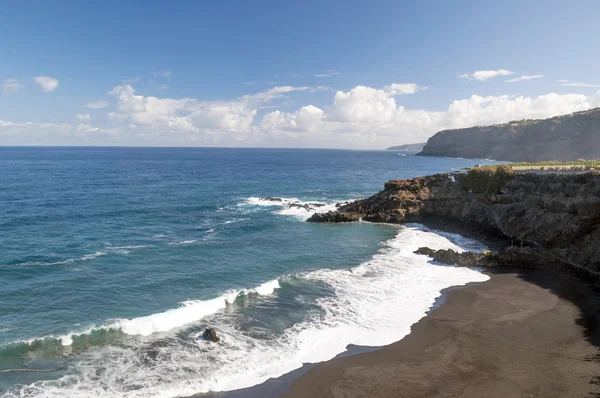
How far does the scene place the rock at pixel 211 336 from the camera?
19.0 metres

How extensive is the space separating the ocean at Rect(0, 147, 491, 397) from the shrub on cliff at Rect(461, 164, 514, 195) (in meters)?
8.28

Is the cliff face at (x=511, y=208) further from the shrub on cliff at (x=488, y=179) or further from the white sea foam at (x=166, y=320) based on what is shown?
the white sea foam at (x=166, y=320)

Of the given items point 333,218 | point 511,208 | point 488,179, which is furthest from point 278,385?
point 488,179

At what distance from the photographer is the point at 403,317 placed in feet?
72.5

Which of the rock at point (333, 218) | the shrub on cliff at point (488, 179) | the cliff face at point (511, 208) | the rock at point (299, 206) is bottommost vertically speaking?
the rock at point (333, 218)

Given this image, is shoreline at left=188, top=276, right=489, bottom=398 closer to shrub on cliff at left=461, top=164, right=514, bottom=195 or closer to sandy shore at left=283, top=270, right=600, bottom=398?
sandy shore at left=283, top=270, right=600, bottom=398

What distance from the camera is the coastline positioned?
15102 millimetres

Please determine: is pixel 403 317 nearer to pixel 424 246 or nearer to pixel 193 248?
pixel 424 246

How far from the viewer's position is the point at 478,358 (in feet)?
57.1

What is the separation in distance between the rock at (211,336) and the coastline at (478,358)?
413cm

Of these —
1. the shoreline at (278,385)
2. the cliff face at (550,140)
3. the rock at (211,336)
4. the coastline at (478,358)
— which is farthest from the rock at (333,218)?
the cliff face at (550,140)

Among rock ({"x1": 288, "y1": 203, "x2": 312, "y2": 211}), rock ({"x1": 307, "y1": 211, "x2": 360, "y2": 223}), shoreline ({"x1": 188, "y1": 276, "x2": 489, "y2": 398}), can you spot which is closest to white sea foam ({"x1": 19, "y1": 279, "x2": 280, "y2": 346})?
shoreline ({"x1": 188, "y1": 276, "x2": 489, "y2": 398})

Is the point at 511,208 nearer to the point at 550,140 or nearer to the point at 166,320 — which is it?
the point at 166,320

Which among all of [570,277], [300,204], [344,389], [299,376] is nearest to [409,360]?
[344,389]
